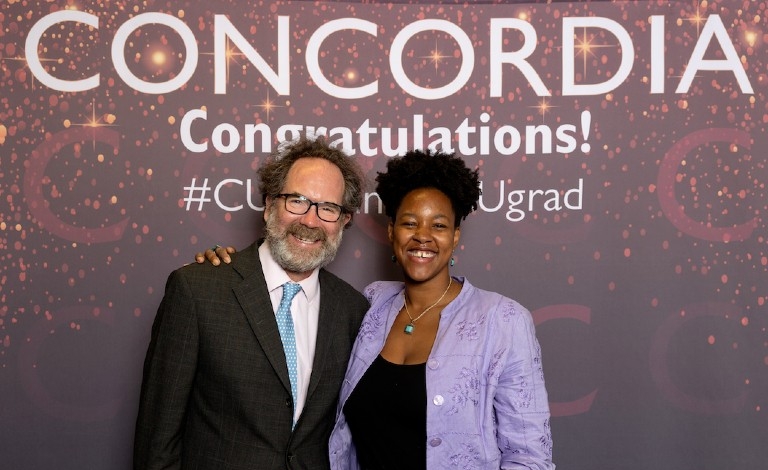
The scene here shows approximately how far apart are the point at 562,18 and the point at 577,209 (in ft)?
2.71

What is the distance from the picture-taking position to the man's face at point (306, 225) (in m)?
2.25

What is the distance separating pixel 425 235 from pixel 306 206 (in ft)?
1.39

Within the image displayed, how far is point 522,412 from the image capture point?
1.97 metres

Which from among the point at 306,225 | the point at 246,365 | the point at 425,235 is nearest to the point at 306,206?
the point at 306,225

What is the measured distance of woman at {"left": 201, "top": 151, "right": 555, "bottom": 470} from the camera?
1980mm

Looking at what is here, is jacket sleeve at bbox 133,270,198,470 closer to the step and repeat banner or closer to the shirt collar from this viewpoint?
the shirt collar

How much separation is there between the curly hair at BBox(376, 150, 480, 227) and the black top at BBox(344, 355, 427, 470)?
0.57 metres

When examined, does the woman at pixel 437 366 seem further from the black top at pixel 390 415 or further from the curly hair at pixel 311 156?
the curly hair at pixel 311 156

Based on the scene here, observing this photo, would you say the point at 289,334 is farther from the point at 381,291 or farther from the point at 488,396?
the point at 488,396

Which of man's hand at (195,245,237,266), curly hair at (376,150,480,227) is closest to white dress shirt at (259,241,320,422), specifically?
man's hand at (195,245,237,266)

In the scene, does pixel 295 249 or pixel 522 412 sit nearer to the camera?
pixel 522 412

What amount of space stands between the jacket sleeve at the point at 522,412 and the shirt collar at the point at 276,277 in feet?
2.27

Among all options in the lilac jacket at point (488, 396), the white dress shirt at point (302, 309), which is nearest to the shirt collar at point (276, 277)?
the white dress shirt at point (302, 309)

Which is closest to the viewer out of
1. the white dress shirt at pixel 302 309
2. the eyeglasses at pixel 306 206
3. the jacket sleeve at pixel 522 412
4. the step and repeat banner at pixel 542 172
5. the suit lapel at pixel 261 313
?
the jacket sleeve at pixel 522 412
